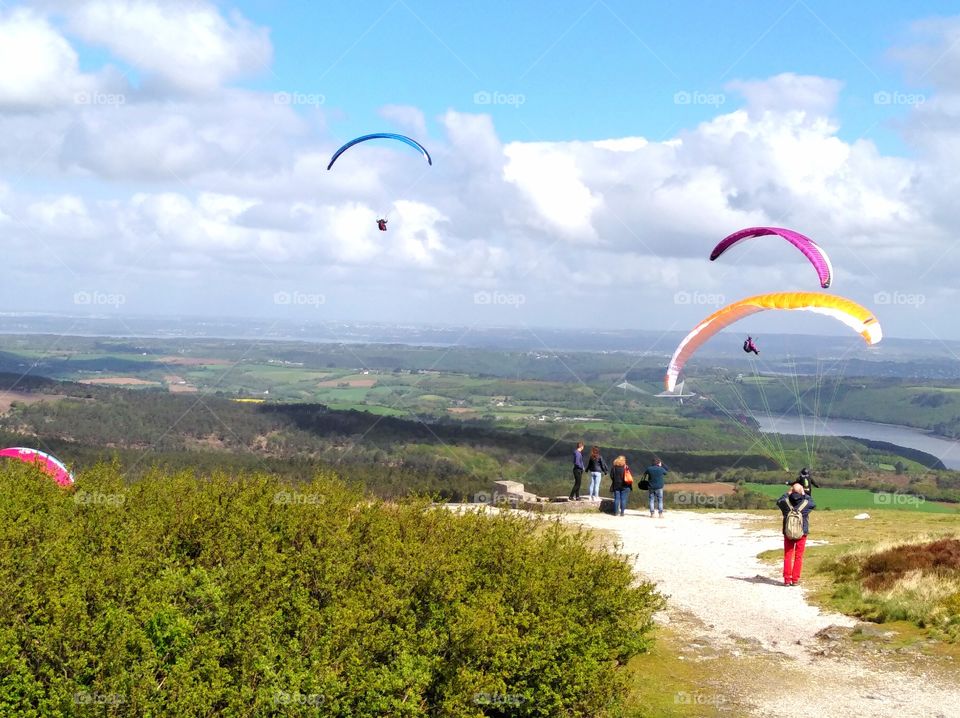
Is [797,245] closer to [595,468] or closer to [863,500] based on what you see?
[595,468]

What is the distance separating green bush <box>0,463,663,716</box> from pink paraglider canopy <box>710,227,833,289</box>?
11.7m

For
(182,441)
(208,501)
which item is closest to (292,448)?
(182,441)

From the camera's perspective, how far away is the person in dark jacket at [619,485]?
28.1 m

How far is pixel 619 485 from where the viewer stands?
94.1ft

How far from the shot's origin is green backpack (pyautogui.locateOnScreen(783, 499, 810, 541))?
62.1ft

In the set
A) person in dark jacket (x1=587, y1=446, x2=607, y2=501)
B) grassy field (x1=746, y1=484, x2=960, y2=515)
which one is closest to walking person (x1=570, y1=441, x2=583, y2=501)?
person in dark jacket (x1=587, y1=446, x2=607, y2=501)

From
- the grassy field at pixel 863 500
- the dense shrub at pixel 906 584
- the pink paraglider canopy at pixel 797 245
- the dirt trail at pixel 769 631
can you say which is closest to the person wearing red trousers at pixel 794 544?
the dirt trail at pixel 769 631

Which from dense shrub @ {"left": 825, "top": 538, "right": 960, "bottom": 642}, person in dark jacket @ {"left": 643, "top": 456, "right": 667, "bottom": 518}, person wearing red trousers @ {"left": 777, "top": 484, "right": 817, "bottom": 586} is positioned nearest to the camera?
dense shrub @ {"left": 825, "top": 538, "right": 960, "bottom": 642}

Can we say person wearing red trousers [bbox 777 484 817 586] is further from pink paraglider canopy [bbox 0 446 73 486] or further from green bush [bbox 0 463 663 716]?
pink paraglider canopy [bbox 0 446 73 486]

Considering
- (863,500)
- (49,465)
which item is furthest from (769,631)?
(863,500)

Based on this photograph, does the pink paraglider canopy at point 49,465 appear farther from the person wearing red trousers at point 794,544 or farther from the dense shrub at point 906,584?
the dense shrub at point 906,584

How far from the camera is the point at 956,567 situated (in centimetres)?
1812

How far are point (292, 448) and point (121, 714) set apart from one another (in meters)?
94.9

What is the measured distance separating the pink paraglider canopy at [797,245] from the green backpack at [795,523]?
6190 mm
